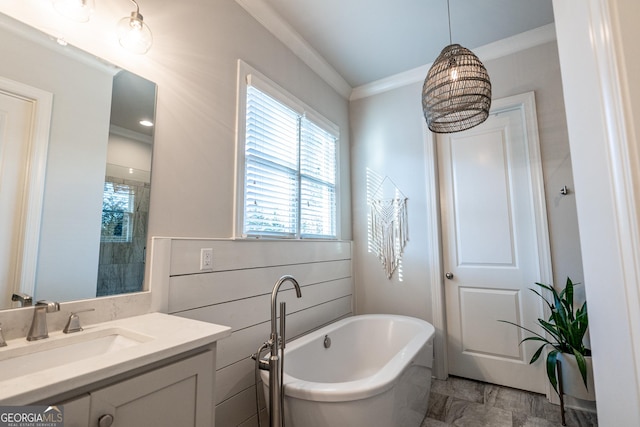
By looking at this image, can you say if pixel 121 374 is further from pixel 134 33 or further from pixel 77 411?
pixel 134 33

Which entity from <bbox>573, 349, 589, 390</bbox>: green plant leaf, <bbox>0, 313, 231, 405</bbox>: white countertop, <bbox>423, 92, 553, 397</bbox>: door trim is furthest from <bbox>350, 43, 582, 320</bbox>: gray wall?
<bbox>0, 313, 231, 405</bbox>: white countertop

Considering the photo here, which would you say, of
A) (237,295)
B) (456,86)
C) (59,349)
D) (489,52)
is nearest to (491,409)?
(237,295)

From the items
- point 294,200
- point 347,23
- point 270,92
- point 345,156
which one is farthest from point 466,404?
point 347,23

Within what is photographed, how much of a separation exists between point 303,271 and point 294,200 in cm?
57

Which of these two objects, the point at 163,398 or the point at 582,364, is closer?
the point at 163,398

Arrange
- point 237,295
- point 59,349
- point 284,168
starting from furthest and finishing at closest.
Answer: point 284,168 < point 237,295 < point 59,349

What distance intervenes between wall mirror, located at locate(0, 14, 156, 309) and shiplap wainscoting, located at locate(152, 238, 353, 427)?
19 centimetres

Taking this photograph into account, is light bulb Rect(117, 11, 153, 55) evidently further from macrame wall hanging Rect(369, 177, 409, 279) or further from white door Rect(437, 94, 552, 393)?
white door Rect(437, 94, 552, 393)

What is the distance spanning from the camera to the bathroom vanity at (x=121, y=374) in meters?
0.70

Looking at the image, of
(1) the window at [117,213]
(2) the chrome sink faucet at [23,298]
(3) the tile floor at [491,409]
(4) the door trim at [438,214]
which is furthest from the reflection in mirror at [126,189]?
(4) the door trim at [438,214]

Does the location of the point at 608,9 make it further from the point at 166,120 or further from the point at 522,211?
the point at 522,211

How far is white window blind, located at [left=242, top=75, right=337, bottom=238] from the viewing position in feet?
6.65

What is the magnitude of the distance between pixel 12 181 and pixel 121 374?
2.57 ft

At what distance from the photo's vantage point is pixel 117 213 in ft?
4.32
